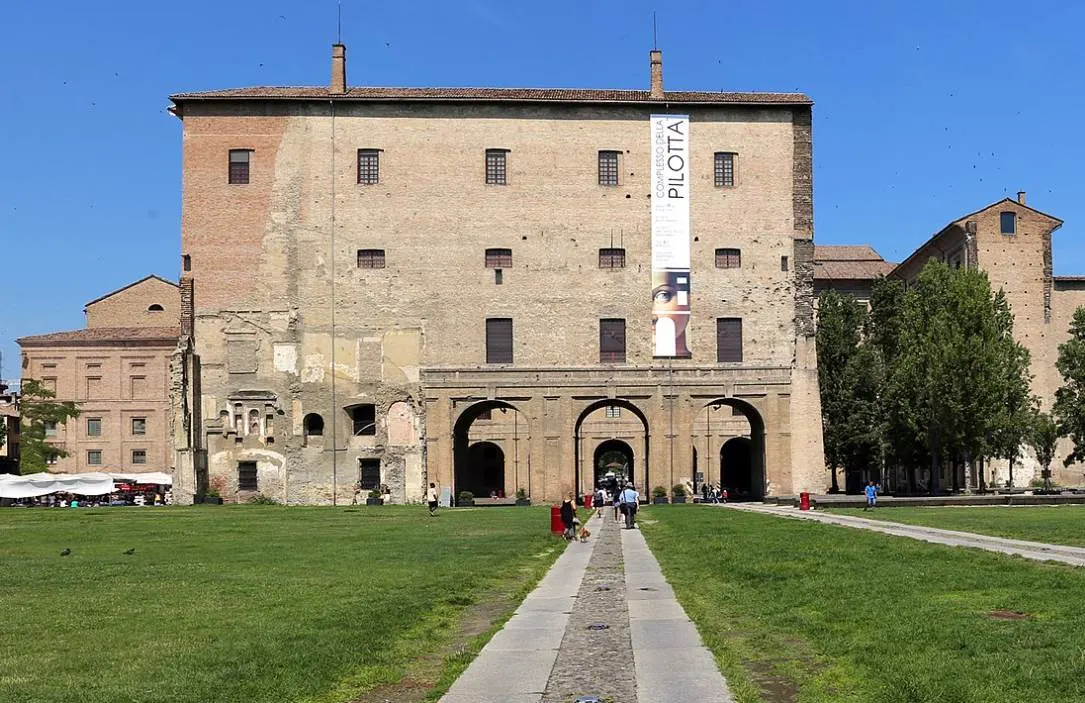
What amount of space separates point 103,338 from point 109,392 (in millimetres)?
4141

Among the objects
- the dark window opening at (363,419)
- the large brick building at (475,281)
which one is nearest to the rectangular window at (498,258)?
the large brick building at (475,281)

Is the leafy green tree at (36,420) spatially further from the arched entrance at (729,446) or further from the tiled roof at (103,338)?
the arched entrance at (729,446)

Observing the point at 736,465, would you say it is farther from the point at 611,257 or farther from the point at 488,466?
the point at 611,257

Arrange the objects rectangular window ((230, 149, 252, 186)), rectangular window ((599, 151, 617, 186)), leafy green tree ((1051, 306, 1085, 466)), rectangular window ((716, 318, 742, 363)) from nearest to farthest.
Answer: rectangular window ((230, 149, 252, 186)) → rectangular window ((716, 318, 742, 363)) → rectangular window ((599, 151, 617, 186)) → leafy green tree ((1051, 306, 1085, 466))

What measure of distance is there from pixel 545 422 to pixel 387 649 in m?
46.1

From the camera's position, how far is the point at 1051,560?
1652cm

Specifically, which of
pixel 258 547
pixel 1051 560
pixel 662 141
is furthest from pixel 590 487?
pixel 1051 560

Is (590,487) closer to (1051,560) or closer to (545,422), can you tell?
(545,422)

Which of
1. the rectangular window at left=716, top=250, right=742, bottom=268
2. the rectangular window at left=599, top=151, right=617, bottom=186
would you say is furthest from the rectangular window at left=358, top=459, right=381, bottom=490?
the rectangular window at left=716, top=250, right=742, bottom=268

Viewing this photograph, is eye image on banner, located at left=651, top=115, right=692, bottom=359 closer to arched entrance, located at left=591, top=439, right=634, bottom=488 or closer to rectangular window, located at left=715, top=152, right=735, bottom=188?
rectangular window, located at left=715, top=152, right=735, bottom=188

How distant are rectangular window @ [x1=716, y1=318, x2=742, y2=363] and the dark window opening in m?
16.8

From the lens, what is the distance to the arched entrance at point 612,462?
9138 cm

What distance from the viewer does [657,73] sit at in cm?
5959

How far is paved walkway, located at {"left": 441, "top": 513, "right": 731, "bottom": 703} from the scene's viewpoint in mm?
8844
